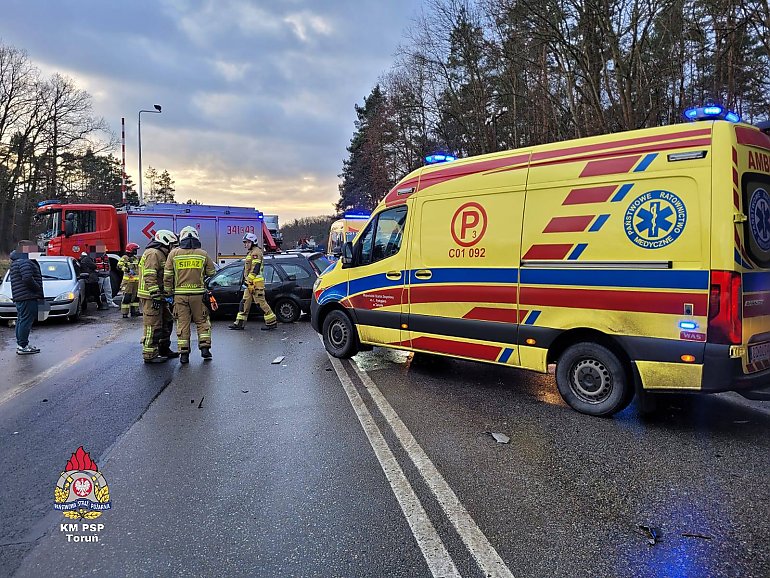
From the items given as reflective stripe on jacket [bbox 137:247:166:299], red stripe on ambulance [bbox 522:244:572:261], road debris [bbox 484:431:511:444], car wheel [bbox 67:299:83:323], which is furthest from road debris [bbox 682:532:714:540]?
car wheel [bbox 67:299:83:323]

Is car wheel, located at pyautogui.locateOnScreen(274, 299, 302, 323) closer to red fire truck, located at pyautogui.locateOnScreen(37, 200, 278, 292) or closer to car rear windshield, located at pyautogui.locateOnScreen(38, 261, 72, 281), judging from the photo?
car rear windshield, located at pyautogui.locateOnScreen(38, 261, 72, 281)

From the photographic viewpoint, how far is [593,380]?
491 centimetres

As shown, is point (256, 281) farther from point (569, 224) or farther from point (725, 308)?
point (725, 308)

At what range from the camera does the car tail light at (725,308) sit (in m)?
4.01

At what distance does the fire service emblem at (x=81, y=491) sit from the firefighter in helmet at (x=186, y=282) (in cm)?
356

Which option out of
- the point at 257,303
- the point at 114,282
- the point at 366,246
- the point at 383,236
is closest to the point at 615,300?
the point at 383,236

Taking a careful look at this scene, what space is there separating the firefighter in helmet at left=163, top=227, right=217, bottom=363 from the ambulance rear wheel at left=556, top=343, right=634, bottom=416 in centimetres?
498

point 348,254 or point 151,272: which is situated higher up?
point 348,254

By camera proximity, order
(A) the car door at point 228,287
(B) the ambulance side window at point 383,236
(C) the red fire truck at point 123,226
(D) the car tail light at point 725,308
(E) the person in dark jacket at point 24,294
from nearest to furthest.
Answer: (D) the car tail light at point 725,308 < (B) the ambulance side window at point 383,236 < (E) the person in dark jacket at point 24,294 < (A) the car door at point 228,287 < (C) the red fire truck at point 123,226

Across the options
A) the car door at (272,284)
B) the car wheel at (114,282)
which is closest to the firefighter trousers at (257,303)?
the car door at (272,284)

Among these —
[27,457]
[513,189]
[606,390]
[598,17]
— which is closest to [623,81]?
[598,17]

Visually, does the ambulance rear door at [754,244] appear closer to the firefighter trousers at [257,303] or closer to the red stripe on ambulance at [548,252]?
the red stripe on ambulance at [548,252]

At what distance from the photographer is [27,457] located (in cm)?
402

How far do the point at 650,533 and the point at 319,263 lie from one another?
10.1 metres
